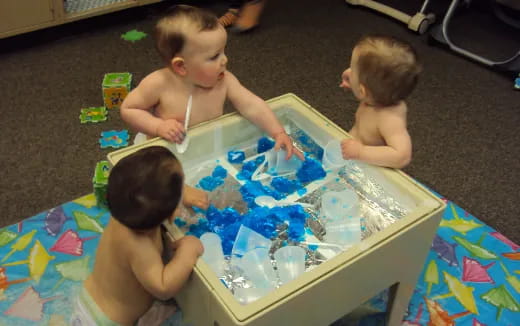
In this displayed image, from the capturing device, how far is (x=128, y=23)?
7.86 ft

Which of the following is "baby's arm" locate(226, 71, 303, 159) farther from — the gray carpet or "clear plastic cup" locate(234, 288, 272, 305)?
the gray carpet

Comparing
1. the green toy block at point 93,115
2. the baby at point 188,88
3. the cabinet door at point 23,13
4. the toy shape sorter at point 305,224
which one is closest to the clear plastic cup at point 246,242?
the toy shape sorter at point 305,224

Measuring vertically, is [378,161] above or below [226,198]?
above

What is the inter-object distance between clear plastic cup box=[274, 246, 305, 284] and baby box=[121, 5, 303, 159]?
259 millimetres

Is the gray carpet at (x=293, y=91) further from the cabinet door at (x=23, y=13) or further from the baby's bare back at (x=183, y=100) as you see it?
the baby's bare back at (x=183, y=100)

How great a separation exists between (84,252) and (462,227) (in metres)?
1.04

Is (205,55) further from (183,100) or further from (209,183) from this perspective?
(209,183)

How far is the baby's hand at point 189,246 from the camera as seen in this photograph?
31.8 inches

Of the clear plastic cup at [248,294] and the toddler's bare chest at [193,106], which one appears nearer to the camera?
the clear plastic cup at [248,294]

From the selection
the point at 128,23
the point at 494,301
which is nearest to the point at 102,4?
the point at 128,23

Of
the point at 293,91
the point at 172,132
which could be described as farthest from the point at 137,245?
the point at 293,91

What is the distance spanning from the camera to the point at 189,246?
82 centimetres

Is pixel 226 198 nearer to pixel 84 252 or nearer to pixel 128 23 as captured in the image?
pixel 84 252

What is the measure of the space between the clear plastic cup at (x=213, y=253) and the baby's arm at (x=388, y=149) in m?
0.33
